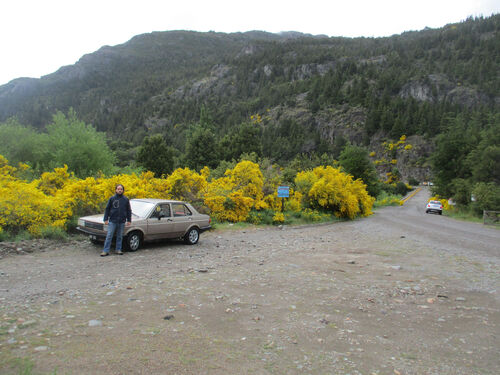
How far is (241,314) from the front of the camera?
5.02 meters

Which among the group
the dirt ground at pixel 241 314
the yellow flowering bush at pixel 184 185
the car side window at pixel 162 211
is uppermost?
the yellow flowering bush at pixel 184 185

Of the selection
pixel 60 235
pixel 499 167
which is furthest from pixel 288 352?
pixel 499 167

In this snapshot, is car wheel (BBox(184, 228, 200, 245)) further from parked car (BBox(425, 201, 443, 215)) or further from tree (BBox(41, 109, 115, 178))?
parked car (BBox(425, 201, 443, 215))

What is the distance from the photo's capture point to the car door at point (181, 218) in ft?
36.2

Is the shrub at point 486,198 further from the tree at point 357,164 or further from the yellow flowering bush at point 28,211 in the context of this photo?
the yellow flowering bush at point 28,211

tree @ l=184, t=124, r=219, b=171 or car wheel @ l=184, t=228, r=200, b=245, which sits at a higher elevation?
tree @ l=184, t=124, r=219, b=171

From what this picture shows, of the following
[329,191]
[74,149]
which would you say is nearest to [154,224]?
[329,191]

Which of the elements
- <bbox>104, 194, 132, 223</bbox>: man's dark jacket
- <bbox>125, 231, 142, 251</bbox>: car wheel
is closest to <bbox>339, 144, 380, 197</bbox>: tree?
<bbox>125, 231, 142, 251</bbox>: car wheel

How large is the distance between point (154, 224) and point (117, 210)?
1.51 m

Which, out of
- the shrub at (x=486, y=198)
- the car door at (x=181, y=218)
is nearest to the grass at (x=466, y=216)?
the shrub at (x=486, y=198)

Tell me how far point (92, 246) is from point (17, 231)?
2.57 metres

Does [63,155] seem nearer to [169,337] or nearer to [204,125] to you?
[169,337]

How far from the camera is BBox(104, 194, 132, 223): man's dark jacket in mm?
9078

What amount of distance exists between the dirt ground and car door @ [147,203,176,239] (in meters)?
1.08
